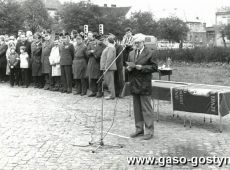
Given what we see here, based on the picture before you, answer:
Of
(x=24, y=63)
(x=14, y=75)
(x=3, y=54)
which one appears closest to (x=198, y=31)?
(x=3, y=54)

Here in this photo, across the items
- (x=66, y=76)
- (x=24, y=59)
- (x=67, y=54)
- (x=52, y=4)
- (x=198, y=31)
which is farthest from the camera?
(x=52, y=4)

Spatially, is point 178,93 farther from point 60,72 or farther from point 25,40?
point 25,40

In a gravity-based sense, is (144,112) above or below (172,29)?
below

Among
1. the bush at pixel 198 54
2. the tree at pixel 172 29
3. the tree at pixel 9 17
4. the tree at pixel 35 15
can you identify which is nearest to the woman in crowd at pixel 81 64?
the bush at pixel 198 54

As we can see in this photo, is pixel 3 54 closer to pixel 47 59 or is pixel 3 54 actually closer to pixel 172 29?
pixel 47 59

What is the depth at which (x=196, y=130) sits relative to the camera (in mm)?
9125

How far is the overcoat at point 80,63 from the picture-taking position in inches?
587

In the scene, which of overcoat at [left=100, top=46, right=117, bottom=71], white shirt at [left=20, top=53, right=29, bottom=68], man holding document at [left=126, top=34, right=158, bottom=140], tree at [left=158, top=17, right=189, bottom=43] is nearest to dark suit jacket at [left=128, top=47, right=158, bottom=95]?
man holding document at [left=126, top=34, right=158, bottom=140]

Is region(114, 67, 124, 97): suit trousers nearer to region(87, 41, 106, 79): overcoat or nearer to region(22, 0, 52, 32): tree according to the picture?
region(87, 41, 106, 79): overcoat

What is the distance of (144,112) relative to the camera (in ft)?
27.4

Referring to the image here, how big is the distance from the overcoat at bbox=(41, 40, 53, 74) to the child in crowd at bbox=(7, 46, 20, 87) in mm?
1579

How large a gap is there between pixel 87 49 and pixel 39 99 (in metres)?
2.44

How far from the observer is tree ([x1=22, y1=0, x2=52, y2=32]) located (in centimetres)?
5247

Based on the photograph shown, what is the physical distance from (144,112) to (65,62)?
754 cm
